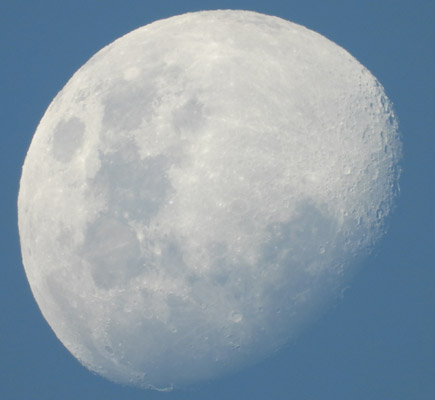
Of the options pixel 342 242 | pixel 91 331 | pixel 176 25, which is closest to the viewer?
pixel 342 242

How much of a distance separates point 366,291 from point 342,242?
882mm

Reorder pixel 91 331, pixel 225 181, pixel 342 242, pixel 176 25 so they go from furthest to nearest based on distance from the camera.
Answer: pixel 176 25 → pixel 91 331 → pixel 342 242 → pixel 225 181

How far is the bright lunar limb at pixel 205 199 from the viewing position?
196 inches

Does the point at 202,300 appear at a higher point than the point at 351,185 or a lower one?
lower

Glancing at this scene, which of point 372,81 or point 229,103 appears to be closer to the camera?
point 229,103

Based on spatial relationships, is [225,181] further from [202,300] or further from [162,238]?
[202,300]

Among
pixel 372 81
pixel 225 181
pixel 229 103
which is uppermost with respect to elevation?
pixel 372 81

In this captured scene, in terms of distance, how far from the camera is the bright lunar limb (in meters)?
4.97

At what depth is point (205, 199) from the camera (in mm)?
4918

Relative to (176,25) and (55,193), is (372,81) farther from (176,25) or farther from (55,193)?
(55,193)

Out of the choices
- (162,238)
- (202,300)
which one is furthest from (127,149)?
(202,300)

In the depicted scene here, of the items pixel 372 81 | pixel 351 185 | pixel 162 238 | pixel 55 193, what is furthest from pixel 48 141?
pixel 372 81

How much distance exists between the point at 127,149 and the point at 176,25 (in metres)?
1.97

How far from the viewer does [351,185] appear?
207 inches
